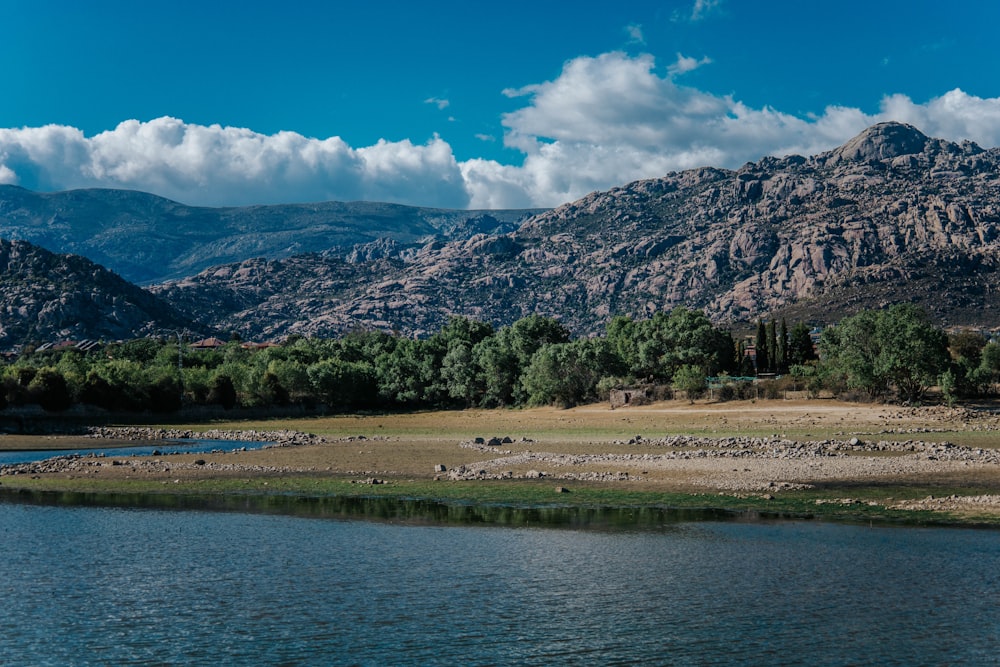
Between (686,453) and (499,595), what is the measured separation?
3167 cm

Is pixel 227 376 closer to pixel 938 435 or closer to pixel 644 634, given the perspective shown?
pixel 938 435

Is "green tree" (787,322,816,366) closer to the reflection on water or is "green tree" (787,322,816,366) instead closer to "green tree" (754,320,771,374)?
"green tree" (754,320,771,374)

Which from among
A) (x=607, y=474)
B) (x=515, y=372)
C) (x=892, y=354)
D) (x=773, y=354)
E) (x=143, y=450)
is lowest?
(x=143, y=450)

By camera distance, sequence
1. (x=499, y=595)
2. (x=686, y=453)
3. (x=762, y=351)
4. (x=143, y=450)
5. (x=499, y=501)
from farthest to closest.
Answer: (x=762, y=351)
(x=143, y=450)
(x=686, y=453)
(x=499, y=501)
(x=499, y=595)

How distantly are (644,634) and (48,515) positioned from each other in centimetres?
2769

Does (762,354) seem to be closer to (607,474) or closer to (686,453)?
(686,453)

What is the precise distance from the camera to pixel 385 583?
23766 millimetres

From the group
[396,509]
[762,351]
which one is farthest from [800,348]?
[396,509]

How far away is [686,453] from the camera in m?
52.2

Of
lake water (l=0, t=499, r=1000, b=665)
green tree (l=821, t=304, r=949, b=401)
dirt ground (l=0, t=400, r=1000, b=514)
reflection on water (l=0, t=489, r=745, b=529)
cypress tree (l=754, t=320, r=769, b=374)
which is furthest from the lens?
cypress tree (l=754, t=320, r=769, b=374)

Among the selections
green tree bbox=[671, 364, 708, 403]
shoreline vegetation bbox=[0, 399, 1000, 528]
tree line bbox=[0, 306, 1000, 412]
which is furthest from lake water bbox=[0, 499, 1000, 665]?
green tree bbox=[671, 364, 708, 403]

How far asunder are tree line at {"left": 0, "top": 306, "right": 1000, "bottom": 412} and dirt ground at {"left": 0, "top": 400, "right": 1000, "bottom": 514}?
30.3 feet

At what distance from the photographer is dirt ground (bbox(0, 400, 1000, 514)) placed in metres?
40.9

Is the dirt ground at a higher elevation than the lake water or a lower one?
higher
